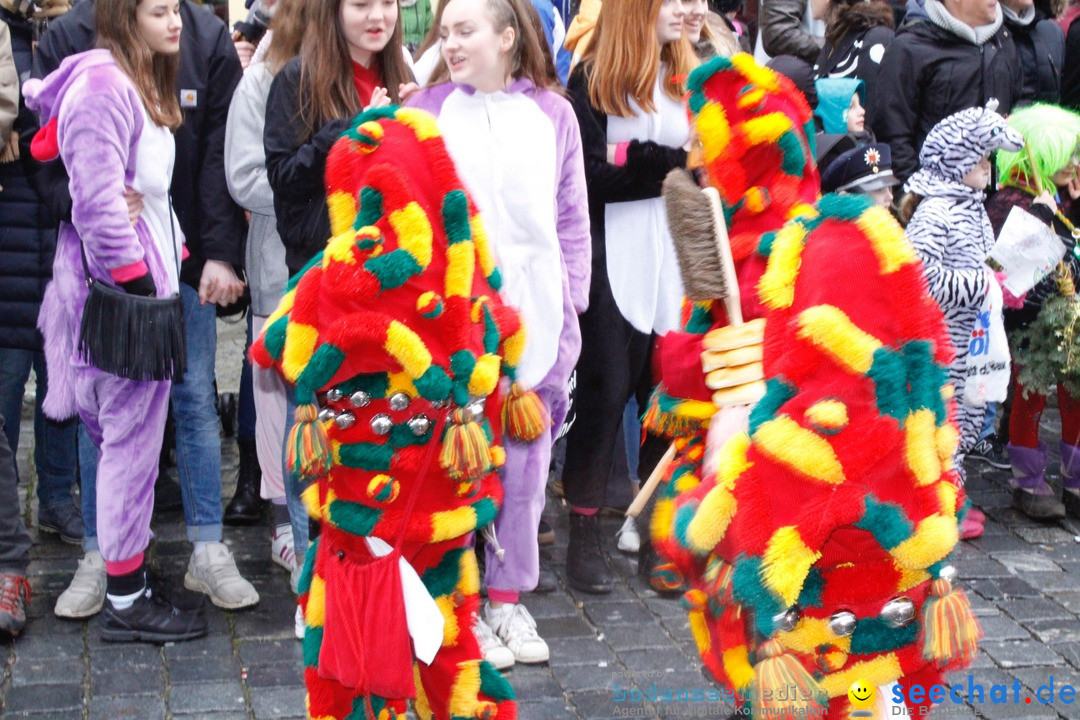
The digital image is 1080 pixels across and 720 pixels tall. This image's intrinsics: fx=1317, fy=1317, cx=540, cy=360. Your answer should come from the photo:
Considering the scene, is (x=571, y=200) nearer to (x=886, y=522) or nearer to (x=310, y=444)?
(x=310, y=444)

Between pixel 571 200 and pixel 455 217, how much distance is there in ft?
3.98

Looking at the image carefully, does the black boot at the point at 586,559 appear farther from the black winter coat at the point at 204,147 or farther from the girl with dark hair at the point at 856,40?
the girl with dark hair at the point at 856,40

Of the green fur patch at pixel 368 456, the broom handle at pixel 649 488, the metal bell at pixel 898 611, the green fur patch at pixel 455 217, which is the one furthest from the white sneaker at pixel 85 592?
the metal bell at pixel 898 611

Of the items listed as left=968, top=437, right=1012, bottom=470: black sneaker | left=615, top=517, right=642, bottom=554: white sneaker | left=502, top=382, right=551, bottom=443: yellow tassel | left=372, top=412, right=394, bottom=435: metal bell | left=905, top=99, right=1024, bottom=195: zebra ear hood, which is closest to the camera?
left=372, top=412, right=394, bottom=435: metal bell

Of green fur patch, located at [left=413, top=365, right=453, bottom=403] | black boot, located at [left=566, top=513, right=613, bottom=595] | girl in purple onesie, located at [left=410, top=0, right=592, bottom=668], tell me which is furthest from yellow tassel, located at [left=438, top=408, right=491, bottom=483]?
black boot, located at [left=566, top=513, right=613, bottom=595]

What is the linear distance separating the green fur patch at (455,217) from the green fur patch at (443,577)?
810 millimetres

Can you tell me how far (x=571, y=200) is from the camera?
436cm

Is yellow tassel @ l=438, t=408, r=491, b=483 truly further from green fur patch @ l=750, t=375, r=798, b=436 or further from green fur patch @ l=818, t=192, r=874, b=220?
green fur patch @ l=818, t=192, r=874, b=220

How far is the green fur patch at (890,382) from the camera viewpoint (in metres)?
2.59

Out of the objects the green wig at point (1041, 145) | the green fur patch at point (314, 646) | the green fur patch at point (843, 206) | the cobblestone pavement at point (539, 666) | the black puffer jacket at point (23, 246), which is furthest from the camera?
the green wig at point (1041, 145)

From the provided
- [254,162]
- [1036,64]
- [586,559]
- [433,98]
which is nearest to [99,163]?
[254,162]

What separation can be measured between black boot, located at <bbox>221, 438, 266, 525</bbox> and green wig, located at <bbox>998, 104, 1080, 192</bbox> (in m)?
3.41

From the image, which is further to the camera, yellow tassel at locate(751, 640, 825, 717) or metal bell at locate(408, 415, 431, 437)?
metal bell at locate(408, 415, 431, 437)

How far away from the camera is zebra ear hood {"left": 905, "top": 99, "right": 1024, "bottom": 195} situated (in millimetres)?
4953
